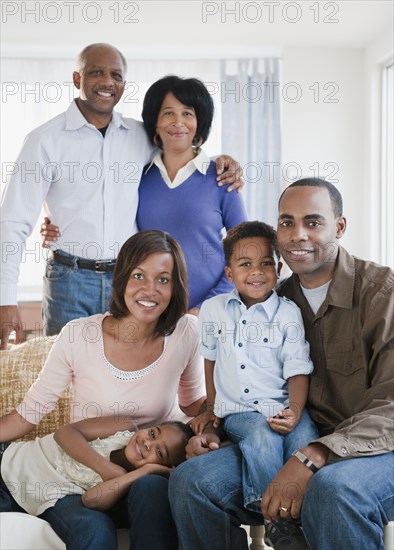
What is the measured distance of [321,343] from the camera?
6.77ft

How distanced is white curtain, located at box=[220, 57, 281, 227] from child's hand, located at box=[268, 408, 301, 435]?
14.2ft

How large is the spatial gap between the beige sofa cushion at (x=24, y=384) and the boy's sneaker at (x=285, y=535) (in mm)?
814

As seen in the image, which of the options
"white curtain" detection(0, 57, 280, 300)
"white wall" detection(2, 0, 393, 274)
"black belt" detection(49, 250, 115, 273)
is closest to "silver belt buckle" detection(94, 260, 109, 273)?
"black belt" detection(49, 250, 115, 273)

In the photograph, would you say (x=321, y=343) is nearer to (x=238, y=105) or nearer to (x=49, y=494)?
(x=49, y=494)

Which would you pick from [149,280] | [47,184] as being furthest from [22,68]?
[149,280]

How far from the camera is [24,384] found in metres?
2.36

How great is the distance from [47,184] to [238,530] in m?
1.45

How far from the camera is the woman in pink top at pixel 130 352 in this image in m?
2.14

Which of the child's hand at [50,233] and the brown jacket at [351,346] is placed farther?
the child's hand at [50,233]

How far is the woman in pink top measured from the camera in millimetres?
2145

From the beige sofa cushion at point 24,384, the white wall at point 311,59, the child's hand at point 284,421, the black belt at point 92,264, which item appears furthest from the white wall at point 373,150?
the child's hand at point 284,421

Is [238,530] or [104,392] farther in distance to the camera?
[104,392]

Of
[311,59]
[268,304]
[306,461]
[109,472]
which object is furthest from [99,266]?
[311,59]

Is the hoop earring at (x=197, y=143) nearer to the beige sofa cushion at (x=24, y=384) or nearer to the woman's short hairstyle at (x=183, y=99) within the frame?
the woman's short hairstyle at (x=183, y=99)
